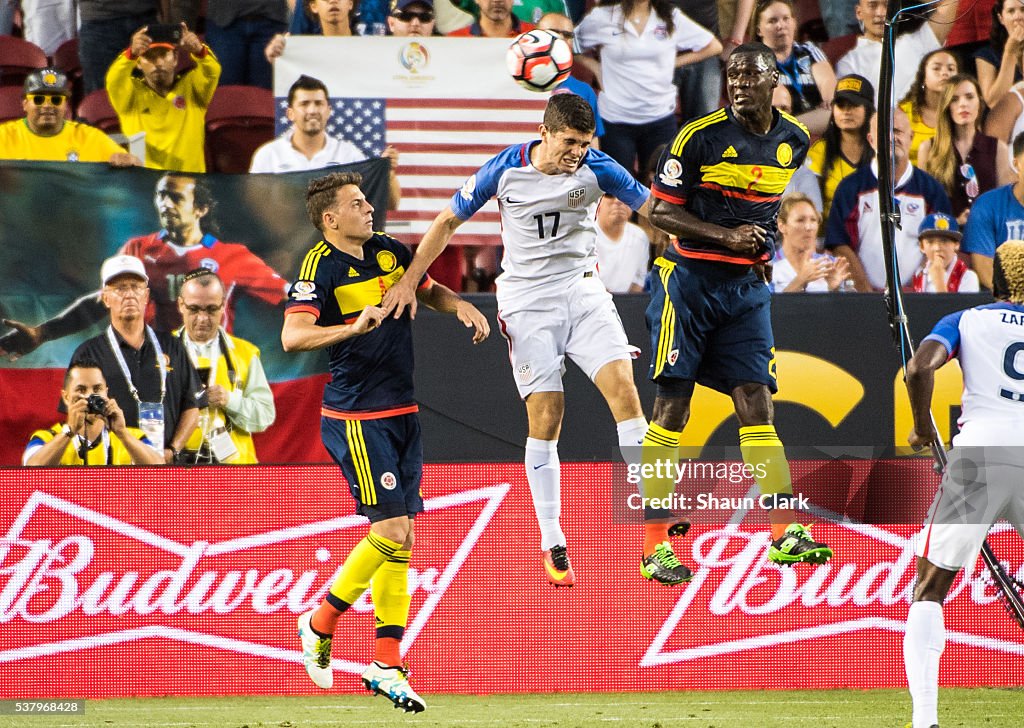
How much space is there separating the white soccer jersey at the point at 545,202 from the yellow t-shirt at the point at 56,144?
4.44m

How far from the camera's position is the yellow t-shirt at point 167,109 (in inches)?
442

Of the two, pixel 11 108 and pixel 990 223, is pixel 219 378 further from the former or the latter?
pixel 990 223

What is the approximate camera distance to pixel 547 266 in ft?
26.5

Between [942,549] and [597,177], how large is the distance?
2.72 m

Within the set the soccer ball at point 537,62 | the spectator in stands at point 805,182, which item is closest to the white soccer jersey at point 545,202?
the soccer ball at point 537,62

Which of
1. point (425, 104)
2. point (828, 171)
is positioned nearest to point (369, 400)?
point (425, 104)

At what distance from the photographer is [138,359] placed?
1018 centimetres

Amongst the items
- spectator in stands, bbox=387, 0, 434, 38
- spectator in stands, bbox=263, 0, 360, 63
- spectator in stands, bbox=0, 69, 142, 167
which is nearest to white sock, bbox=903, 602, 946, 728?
spectator in stands, bbox=387, 0, 434, 38

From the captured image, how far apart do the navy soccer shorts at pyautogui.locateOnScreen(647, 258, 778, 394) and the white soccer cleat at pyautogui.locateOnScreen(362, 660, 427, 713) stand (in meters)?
2.21

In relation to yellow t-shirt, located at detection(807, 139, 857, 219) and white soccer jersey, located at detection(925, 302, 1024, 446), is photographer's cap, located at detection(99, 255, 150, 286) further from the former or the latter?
white soccer jersey, located at detection(925, 302, 1024, 446)

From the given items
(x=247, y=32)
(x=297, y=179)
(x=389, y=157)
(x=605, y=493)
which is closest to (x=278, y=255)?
(x=297, y=179)

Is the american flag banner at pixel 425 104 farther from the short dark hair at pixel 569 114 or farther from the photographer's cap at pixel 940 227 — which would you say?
the short dark hair at pixel 569 114

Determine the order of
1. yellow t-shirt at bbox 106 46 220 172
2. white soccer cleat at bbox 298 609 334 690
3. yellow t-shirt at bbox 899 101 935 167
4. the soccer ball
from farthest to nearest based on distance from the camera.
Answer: yellow t-shirt at bbox 899 101 935 167
yellow t-shirt at bbox 106 46 220 172
the soccer ball
white soccer cleat at bbox 298 609 334 690

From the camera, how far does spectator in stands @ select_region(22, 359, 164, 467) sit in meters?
10.1
